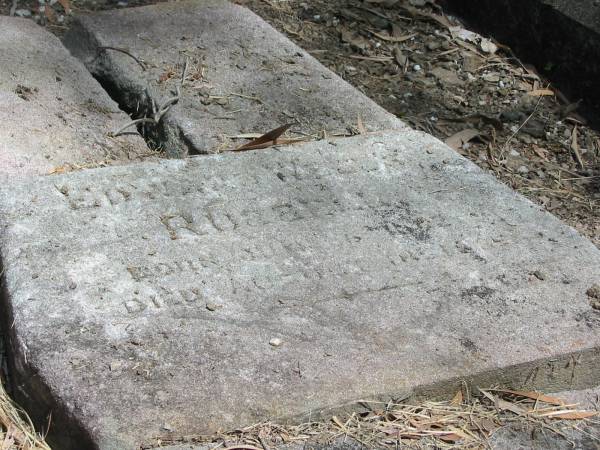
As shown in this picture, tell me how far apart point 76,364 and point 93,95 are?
4.67 feet

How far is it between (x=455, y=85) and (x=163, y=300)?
2.23 meters

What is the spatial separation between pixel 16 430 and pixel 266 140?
126 cm

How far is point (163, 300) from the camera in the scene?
83.5 inches

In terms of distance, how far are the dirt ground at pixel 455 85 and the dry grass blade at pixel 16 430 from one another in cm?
200

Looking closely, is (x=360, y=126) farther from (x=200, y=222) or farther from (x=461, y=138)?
(x=200, y=222)

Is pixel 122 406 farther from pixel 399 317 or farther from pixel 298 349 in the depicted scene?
pixel 399 317

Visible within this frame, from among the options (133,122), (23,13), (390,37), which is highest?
(133,122)

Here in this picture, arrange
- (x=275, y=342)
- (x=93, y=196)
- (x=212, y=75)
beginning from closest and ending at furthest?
(x=275, y=342), (x=93, y=196), (x=212, y=75)

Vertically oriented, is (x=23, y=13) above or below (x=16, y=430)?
below

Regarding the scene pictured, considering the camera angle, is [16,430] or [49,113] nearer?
[16,430]

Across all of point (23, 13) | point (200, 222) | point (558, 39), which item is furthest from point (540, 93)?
point (23, 13)

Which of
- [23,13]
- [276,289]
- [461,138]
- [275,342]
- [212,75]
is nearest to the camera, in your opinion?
[275,342]

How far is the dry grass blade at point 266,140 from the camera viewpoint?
283 centimetres

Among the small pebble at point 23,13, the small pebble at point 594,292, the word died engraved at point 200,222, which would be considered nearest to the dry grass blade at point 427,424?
the small pebble at point 594,292
